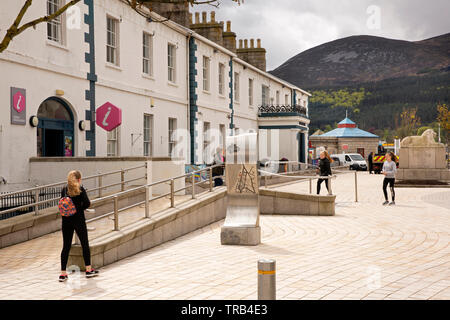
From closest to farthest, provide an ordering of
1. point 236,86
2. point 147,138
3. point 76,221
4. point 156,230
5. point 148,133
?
1. point 76,221
2. point 156,230
3. point 147,138
4. point 148,133
5. point 236,86

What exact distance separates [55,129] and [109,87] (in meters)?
3.23

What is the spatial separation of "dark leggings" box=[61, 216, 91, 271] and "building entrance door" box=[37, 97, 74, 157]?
27.4 feet

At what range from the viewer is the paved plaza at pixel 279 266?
21.1 ft

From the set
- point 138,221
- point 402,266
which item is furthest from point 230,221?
point 402,266

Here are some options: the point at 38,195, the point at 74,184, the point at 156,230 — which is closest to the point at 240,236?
the point at 156,230

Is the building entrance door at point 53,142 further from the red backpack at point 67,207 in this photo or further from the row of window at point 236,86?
the row of window at point 236,86

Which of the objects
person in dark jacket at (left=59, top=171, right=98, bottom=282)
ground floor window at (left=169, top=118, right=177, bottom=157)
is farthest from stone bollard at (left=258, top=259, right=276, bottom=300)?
ground floor window at (left=169, top=118, right=177, bottom=157)

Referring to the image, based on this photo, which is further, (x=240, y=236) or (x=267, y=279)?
(x=240, y=236)

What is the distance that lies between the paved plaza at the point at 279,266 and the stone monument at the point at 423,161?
14.3m

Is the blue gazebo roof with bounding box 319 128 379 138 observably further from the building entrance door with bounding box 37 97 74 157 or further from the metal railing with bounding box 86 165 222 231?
the metal railing with bounding box 86 165 222 231

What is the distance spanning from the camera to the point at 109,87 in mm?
18297

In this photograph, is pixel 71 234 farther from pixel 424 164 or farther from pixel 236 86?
pixel 236 86
